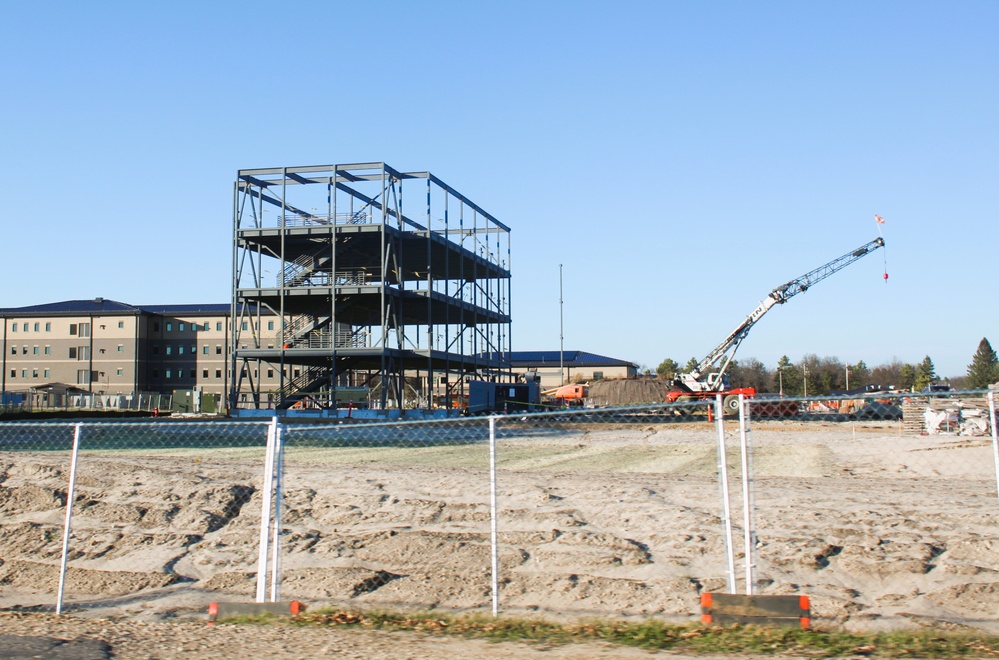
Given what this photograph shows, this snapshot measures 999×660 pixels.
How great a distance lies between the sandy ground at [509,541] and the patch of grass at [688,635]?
0.66 metres

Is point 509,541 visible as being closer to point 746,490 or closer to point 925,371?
point 746,490

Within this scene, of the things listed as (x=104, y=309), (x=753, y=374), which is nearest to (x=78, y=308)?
(x=104, y=309)

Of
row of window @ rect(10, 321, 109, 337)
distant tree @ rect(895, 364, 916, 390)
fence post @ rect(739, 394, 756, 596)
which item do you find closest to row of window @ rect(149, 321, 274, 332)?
row of window @ rect(10, 321, 109, 337)

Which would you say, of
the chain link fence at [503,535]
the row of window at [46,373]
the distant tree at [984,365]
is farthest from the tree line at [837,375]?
the chain link fence at [503,535]

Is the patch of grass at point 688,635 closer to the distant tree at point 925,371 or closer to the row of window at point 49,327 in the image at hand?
the row of window at point 49,327

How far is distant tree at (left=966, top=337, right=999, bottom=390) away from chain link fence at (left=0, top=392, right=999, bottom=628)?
132057mm

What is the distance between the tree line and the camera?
117m

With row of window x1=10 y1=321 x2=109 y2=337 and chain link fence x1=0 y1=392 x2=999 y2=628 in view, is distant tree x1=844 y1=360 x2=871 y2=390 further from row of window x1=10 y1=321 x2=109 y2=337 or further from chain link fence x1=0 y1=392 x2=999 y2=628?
chain link fence x1=0 y1=392 x2=999 y2=628

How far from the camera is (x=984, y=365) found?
14300 centimetres

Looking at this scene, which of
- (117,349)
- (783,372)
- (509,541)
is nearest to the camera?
(509,541)

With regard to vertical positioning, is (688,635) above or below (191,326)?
below

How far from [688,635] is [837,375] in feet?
413

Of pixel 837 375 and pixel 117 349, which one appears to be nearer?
pixel 117 349

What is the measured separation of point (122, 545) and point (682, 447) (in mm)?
17988
